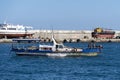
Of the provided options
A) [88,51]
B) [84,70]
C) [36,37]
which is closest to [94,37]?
[36,37]

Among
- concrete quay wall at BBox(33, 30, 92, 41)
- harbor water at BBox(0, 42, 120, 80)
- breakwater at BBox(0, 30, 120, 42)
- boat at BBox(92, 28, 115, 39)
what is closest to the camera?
harbor water at BBox(0, 42, 120, 80)

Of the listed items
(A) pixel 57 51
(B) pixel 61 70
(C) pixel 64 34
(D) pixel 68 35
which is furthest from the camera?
(C) pixel 64 34

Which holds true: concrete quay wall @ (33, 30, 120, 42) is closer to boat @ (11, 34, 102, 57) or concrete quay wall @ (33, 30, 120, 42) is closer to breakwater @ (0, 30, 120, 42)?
breakwater @ (0, 30, 120, 42)

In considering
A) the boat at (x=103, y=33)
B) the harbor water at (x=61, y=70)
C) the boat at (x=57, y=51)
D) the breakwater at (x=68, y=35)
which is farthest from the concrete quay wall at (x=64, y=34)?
the harbor water at (x=61, y=70)

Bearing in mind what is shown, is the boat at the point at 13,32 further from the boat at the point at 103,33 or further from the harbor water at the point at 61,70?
the harbor water at the point at 61,70

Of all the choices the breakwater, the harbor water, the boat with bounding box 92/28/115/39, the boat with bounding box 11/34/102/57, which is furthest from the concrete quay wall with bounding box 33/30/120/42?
the harbor water

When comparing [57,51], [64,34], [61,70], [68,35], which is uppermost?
[64,34]

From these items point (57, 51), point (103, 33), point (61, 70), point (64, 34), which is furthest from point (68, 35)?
point (61, 70)

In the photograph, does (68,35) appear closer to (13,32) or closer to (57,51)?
(13,32)

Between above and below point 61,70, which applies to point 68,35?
above

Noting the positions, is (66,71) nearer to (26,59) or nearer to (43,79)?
(43,79)

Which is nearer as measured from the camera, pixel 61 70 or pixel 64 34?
Answer: pixel 61 70

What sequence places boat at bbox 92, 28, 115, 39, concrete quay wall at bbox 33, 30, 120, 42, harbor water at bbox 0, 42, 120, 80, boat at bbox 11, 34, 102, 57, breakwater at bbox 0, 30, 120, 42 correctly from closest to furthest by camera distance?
harbor water at bbox 0, 42, 120, 80, boat at bbox 11, 34, 102, 57, breakwater at bbox 0, 30, 120, 42, concrete quay wall at bbox 33, 30, 120, 42, boat at bbox 92, 28, 115, 39

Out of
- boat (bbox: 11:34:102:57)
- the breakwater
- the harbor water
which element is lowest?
the harbor water
